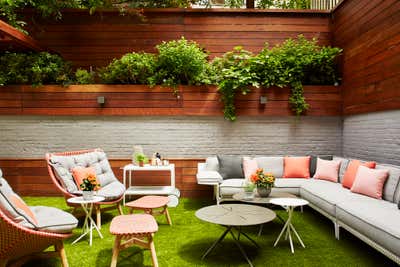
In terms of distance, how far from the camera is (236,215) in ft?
11.8

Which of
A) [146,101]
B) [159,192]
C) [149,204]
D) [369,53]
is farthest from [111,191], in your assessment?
[369,53]

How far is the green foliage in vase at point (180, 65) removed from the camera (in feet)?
19.9

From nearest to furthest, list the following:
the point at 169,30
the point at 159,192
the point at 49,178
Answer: the point at 159,192 < the point at 49,178 < the point at 169,30

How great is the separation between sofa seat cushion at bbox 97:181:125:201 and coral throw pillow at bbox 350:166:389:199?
3.18 m

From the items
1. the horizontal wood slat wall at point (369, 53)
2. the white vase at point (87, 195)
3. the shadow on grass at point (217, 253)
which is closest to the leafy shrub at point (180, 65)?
the horizontal wood slat wall at point (369, 53)

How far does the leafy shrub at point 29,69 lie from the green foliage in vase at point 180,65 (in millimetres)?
1803

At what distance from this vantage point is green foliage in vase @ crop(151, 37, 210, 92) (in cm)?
605

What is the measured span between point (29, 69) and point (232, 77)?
380 cm

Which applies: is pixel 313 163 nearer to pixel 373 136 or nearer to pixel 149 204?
pixel 373 136

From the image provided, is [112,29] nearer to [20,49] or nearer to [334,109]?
[20,49]

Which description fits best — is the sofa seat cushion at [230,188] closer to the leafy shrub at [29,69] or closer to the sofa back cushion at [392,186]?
the sofa back cushion at [392,186]

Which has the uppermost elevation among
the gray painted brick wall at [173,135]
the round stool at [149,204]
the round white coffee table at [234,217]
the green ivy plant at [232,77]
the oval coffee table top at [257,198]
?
the green ivy plant at [232,77]

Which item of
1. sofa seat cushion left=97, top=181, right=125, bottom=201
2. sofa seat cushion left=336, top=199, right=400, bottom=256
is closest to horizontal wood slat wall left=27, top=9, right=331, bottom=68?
Answer: sofa seat cushion left=97, top=181, right=125, bottom=201

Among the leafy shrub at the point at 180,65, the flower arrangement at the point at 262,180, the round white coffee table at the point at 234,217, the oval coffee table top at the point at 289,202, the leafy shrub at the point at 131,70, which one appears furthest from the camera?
the leafy shrub at the point at 131,70
